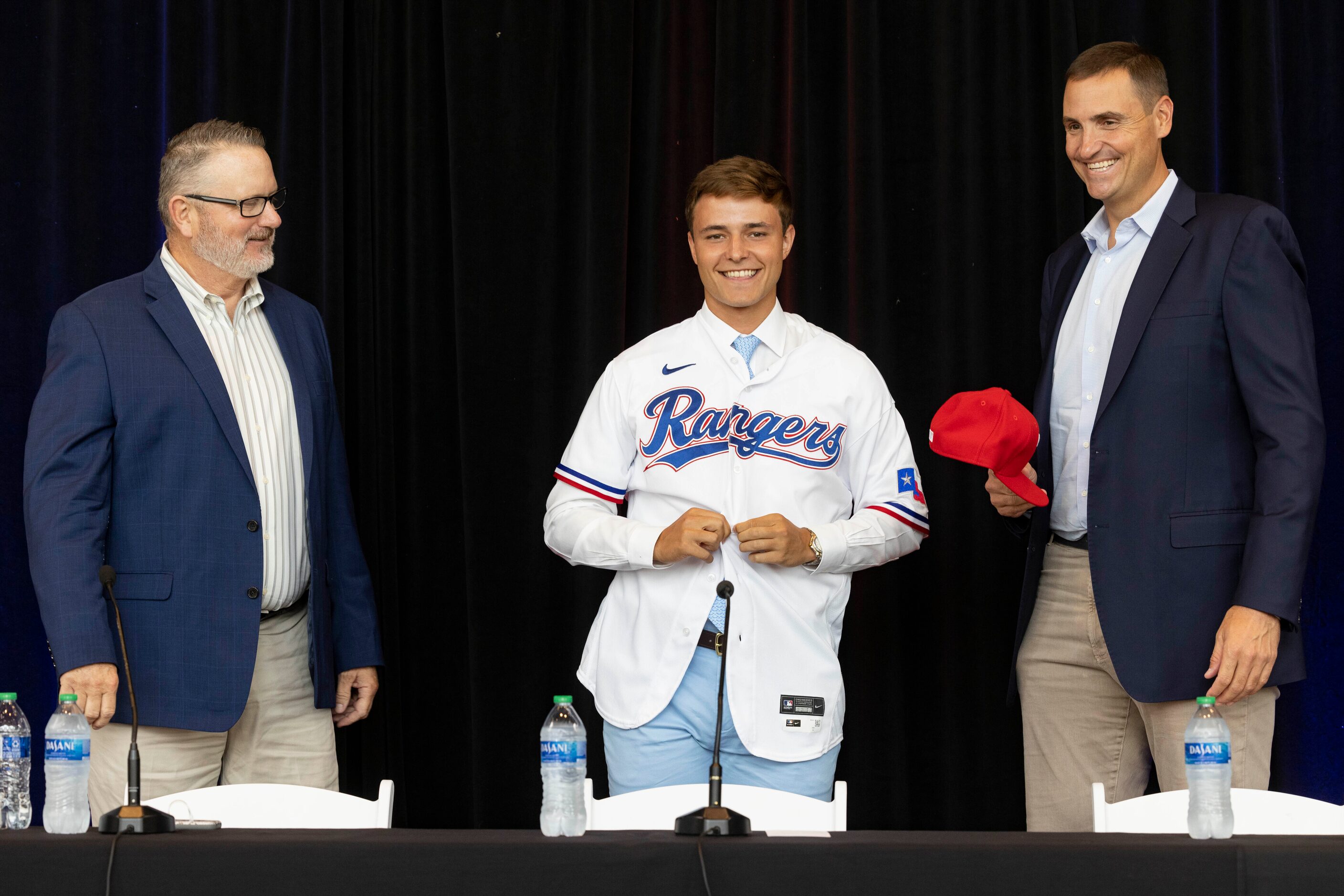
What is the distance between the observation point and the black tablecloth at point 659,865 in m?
1.49

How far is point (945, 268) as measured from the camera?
3.32 metres

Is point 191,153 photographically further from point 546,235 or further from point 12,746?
point 12,746

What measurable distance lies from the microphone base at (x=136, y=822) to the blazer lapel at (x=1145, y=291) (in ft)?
5.80

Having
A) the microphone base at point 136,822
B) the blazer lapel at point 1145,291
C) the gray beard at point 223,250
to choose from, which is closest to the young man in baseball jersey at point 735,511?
the blazer lapel at point 1145,291

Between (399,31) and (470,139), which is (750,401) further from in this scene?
(399,31)

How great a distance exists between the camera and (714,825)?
1.60 meters

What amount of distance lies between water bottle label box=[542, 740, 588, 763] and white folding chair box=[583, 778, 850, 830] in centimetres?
27

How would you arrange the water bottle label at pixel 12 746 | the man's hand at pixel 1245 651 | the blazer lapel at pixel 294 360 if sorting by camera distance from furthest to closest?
the blazer lapel at pixel 294 360
the man's hand at pixel 1245 651
the water bottle label at pixel 12 746

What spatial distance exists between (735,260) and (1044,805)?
1.29m

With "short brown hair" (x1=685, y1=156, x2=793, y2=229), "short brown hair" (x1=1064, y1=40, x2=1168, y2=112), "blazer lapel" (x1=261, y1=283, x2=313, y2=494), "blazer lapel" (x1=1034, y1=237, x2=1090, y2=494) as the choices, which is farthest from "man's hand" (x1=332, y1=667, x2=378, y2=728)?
"short brown hair" (x1=1064, y1=40, x2=1168, y2=112)

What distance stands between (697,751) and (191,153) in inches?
63.1

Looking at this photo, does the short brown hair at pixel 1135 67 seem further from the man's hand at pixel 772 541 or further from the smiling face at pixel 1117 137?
the man's hand at pixel 772 541

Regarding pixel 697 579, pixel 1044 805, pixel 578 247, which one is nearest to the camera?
pixel 697 579

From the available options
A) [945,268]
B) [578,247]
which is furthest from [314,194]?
[945,268]
